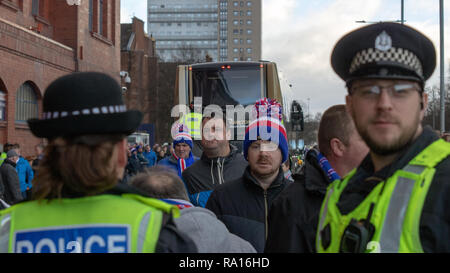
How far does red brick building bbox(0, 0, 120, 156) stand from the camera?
17.8 m

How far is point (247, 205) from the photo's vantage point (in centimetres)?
410

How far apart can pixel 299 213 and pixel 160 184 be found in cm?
76

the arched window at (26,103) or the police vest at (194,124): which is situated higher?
the arched window at (26,103)

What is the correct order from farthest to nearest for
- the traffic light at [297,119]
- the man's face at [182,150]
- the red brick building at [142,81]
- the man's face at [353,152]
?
1. the red brick building at [142,81]
2. the traffic light at [297,119]
3. the man's face at [182,150]
4. the man's face at [353,152]

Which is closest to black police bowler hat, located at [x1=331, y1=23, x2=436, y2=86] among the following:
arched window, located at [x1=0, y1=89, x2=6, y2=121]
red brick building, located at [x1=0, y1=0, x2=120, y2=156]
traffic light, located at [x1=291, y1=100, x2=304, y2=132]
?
traffic light, located at [x1=291, y1=100, x2=304, y2=132]

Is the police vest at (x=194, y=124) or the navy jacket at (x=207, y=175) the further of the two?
the police vest at (x=194, y=124)

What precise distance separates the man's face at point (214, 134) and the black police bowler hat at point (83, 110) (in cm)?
352

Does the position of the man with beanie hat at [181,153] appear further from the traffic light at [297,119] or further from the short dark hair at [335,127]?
the traffic light at [297,119]

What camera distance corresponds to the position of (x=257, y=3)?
14612 centimetres

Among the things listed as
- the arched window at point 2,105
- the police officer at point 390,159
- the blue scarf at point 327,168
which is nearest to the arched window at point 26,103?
the arched window at point 2,105

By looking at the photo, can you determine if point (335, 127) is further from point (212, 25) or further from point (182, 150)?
point (212, 25)

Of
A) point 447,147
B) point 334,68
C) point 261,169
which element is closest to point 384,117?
point 447,147

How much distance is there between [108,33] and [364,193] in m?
26.6

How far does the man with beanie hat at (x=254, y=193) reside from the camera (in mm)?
4016
